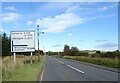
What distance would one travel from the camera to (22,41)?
35.2 metres

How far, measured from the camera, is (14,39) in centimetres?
3453

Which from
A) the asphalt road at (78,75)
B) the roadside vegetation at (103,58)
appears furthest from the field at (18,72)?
the roadside vegetation at (103,58)

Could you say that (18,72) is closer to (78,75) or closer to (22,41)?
(78,75)

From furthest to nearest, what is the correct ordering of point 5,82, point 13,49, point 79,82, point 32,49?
point 32,49 < point 13,49 < point 79,82 < point 5,82

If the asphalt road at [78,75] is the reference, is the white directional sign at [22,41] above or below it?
above

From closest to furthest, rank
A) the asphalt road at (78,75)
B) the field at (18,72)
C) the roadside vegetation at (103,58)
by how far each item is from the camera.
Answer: the field at (18,72) → the asphalt road at (78,75) → the roadside vegetation at (103,58)

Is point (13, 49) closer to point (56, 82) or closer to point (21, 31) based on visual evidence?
point (21, 31)

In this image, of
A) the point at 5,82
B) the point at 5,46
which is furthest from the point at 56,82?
the point at 5,46

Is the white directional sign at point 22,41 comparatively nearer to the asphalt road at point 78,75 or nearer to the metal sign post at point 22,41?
the metal sign post at point 22,41

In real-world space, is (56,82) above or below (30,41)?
below

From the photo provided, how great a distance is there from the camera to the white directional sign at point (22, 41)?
34425 millimetres

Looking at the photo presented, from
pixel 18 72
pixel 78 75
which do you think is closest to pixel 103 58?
pixel 78 75

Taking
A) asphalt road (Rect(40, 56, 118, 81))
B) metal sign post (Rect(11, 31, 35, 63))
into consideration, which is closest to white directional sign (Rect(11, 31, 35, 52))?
metal sign post (Rect(11, 31, 35, 63))

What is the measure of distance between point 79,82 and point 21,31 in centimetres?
2238
